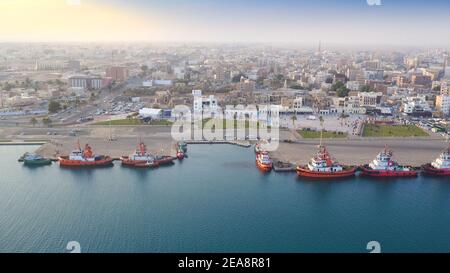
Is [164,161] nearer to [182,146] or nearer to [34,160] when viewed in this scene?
[182,146]

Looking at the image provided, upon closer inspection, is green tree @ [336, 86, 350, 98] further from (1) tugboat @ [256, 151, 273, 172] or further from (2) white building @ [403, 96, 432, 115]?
(1) tugboat @ [256, 151, 273, 172]

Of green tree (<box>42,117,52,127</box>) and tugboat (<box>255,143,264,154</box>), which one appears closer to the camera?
tugboat (<box>255,143,264,154</box>)

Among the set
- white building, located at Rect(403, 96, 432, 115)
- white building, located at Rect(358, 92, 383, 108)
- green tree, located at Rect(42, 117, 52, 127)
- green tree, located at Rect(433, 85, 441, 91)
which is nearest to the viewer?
green tree, located at Rect(42, 117, 52, 127)

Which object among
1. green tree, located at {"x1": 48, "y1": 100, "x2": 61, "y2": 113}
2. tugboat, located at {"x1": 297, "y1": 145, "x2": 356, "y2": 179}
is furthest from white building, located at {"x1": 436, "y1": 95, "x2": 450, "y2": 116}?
green tree, located at {"x1": 48, "y1": 100, "x2": 61, "y2": 113}

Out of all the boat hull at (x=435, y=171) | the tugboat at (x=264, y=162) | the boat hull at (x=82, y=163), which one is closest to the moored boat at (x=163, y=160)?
the boat hull at (x=82, y=163)

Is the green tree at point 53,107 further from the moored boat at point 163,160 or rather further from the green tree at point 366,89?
the green tree at point 366,89
